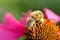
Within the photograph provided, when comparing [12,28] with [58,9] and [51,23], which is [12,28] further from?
[58,9]

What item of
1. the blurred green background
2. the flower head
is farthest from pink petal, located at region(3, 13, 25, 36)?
the blurred green background

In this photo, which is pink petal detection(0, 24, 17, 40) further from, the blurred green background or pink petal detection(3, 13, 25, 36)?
the blurred green background

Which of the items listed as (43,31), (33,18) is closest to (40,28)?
(43,31)

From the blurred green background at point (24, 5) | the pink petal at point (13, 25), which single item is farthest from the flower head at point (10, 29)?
the blurred green background at point (24, 5)

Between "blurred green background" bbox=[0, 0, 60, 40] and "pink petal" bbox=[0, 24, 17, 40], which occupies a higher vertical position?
"blurred green background" bbox=[0, 0, 60, 40]

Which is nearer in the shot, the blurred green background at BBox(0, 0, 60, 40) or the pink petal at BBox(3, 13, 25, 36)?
the pink petal at BBox(3, 13, 25, 36)

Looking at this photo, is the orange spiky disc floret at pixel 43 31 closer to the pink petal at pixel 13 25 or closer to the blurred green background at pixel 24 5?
the pink petal at pixel 13 25

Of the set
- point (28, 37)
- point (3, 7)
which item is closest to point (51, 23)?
point (28, 37)
